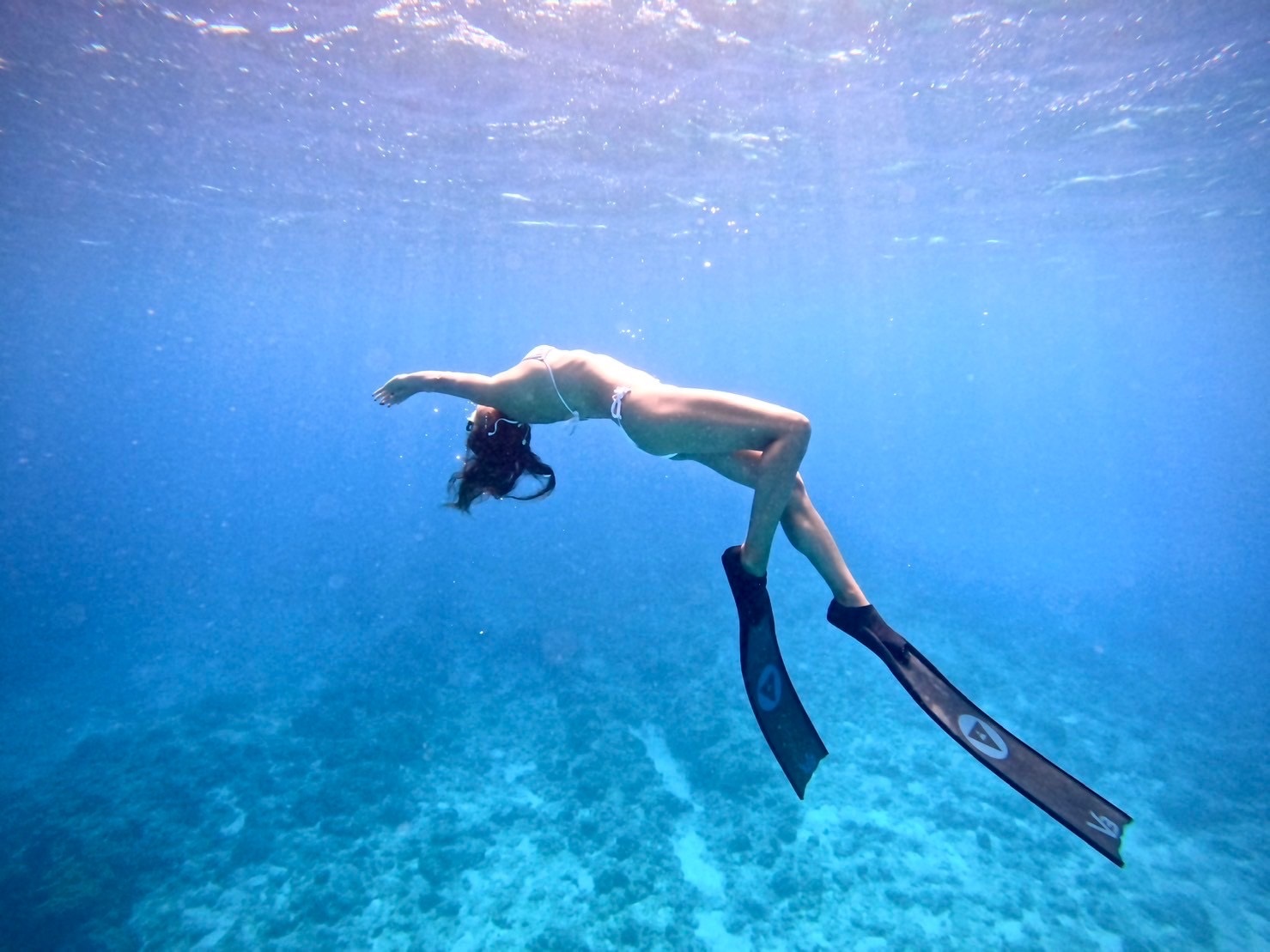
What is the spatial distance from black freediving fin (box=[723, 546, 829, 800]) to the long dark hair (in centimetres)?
202

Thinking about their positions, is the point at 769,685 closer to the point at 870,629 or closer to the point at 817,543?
the point at 870,629

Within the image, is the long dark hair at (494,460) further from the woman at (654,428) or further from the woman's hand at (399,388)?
the woman's hand at (399,388)

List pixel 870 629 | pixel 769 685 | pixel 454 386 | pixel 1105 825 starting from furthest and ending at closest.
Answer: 1. pixel 454 386
2. pixel 769 685
3. pixel 870 629
4. pixel 1105 825

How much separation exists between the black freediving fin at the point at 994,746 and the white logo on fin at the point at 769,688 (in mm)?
576

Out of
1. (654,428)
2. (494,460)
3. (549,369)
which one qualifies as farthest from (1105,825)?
(494,460)

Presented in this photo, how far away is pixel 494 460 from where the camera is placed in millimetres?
5316

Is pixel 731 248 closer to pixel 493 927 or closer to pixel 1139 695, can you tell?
pixel 1139 695

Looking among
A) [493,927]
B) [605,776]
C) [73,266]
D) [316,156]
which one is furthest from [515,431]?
[73,266]

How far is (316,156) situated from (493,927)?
17.8 meters

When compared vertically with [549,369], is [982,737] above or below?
below

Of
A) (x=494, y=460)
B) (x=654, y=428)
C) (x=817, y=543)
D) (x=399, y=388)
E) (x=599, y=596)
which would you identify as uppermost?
(x=399, y=388)

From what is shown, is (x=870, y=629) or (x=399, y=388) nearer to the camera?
(x=870, y=629)

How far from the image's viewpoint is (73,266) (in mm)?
27953

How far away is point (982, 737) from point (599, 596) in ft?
45.0
